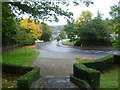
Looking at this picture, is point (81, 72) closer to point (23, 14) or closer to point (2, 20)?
point (23, 14)

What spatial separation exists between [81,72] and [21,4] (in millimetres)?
5678

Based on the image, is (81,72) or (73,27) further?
(73,27)

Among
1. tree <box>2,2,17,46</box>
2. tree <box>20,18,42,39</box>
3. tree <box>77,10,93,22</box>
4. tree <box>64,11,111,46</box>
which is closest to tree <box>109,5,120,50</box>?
tree <box>2,2,17,46</box>

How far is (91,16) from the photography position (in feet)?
97.6

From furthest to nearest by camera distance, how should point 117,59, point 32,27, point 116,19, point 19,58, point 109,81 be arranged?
point 32,27, point 19,58, point 117,59, point 116,19, point 109,81

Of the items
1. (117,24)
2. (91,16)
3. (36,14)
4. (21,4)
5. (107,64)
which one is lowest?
(107,64)

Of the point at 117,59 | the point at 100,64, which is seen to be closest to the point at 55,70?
the point at 100,64

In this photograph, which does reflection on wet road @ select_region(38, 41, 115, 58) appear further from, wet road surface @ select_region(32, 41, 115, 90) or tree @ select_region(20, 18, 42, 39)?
tree @ select_region(20, 18, 42, 39)

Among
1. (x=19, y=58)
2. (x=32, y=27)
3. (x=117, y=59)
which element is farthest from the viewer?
(x=32, y=27)

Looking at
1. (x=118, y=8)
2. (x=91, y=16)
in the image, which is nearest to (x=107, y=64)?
(x=118, y=8)

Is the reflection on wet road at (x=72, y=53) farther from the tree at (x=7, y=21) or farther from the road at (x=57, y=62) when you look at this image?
the tree at (x=7, y=21)

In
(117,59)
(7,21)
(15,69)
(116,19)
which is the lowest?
(15,69)

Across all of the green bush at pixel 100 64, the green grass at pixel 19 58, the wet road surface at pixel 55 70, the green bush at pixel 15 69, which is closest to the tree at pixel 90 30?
the wet road surface at pixel 55 70

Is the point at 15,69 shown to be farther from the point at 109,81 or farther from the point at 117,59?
the point at 117,59
